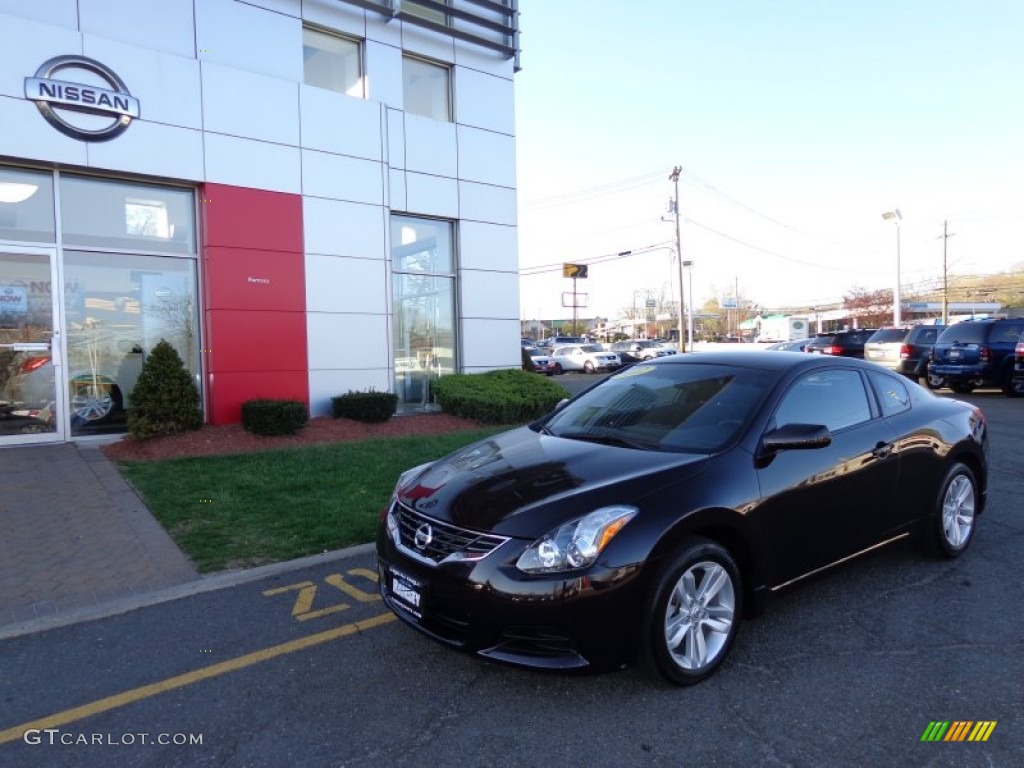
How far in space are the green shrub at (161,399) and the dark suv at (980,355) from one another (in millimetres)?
16372

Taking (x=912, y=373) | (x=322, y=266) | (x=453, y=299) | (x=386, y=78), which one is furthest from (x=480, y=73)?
(x=912, y=373)

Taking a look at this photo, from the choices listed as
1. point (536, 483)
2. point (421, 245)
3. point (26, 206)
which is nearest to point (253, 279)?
point (26, 206)

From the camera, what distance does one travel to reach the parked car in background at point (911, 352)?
18.8 m

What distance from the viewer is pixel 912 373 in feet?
62.4

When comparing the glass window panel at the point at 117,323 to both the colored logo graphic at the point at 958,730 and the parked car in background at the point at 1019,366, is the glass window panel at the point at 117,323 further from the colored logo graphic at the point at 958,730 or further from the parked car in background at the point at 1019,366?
the parked car in background at the point at 1019,366

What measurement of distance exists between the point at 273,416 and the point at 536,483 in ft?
23.3

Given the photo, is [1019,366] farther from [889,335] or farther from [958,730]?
[958,730]

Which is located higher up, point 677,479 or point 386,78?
point 386,78

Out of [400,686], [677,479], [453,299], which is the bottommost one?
[400,686]

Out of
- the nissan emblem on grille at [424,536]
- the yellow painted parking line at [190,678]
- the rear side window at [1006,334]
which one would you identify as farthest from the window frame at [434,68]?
the rear side window at [1006,334]

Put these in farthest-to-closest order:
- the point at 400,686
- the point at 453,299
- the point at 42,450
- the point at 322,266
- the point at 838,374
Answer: the point at 453,299 < the point at 322,266 < the point at 42,450 < the point at 838,374 < the point at 400,686

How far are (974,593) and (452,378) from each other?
31.2 feet

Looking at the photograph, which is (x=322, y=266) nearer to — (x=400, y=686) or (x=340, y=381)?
(x=340, y=381)

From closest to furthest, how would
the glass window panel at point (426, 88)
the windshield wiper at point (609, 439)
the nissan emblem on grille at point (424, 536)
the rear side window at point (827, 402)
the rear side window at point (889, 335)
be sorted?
the nissan emblem on grille at point (424, 536) → the windshield wiper at point (609, 439) → the rear side window at point (827, 402) → the glass window panel at point (426, 88) → the rear side window at point (889, 335)
